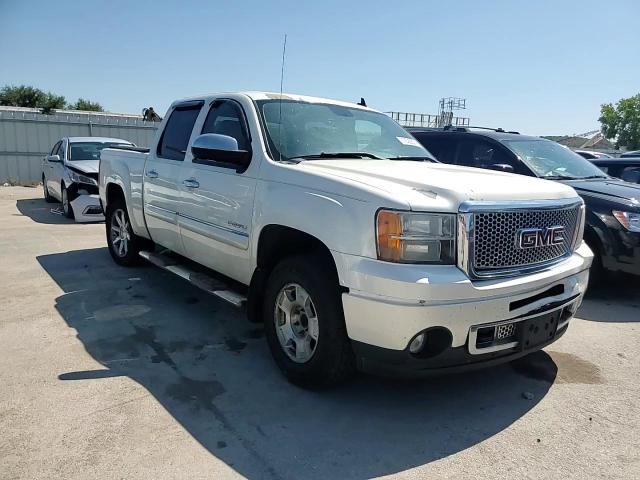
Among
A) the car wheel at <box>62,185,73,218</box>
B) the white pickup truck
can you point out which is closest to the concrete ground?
the white pickup truck

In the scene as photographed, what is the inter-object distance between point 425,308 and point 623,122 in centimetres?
7123

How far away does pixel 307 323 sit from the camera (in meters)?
3.43

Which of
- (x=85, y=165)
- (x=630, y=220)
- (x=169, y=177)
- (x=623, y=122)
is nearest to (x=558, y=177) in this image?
(x=630, y=220)

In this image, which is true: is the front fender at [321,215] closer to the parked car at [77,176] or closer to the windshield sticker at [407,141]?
the windshield sticker at [407,141]

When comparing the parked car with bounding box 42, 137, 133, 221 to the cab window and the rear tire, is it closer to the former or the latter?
the rear tire

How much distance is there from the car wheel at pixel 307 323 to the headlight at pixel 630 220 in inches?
148

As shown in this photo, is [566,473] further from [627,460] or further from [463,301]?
[463,301]

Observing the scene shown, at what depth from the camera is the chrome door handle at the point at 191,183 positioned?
175 inches

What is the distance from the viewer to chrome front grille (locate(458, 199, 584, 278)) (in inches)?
112

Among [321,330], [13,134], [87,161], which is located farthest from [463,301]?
[13,134]

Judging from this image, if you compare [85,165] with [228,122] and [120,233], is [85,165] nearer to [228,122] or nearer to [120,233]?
[120,233]

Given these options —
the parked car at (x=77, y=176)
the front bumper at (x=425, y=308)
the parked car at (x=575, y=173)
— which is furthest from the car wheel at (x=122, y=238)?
the parked car at (x=575, y=173)

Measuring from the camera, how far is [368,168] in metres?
3.53

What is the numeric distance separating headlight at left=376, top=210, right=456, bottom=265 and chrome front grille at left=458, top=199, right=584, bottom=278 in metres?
0.07
